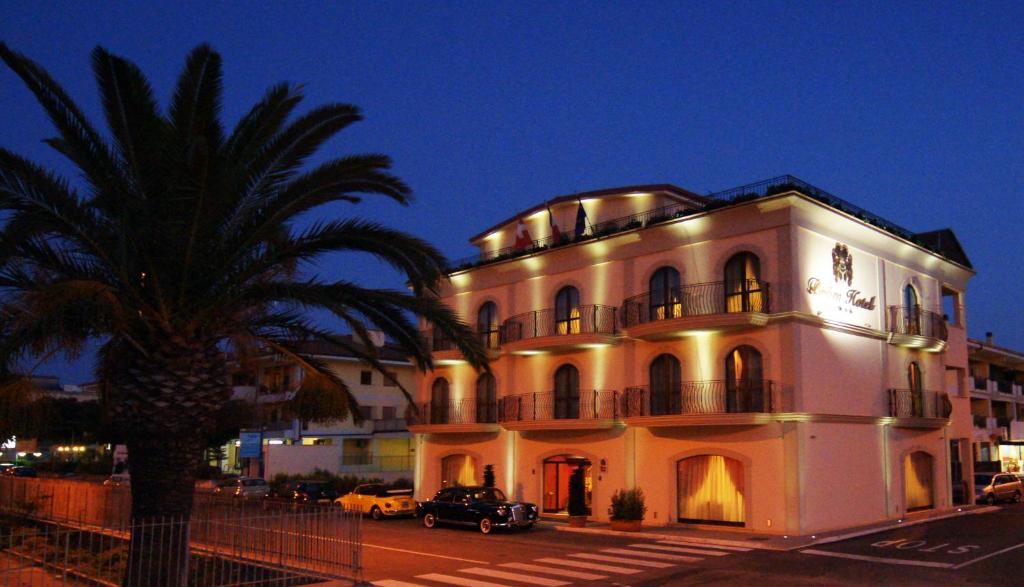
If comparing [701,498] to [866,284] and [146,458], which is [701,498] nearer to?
[866,284]

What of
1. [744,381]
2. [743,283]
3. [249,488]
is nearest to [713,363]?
[744,381]

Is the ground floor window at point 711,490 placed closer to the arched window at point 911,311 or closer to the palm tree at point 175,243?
the arched window at point 911,311

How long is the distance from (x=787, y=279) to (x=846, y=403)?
5.13m

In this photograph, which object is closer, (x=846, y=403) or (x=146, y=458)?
(x=146, y=458)

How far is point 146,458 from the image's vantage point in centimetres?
1301

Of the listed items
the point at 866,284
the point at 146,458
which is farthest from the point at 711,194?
the point at 146,458

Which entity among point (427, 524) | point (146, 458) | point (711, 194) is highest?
point (711, 194)

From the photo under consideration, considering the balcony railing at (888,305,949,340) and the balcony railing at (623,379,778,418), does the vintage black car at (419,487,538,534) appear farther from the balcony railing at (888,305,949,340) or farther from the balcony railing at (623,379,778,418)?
the balcony railing at (888,305,949,340)

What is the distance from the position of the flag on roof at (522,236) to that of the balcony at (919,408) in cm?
1502

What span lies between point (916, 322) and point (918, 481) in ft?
20.4

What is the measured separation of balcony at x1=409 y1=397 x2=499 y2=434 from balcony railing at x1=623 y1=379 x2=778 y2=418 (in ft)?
24.0

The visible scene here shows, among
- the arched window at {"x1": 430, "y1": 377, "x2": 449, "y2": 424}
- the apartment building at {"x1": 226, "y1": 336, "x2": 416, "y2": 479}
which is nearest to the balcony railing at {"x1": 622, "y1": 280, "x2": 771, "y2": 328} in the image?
the arched window at {"x1": 430, "y1": 377, "x2": 449, "y2": 424}

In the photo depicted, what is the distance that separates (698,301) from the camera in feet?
93.5

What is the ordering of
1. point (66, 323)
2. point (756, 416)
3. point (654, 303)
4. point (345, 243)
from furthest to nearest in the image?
point (654, 303) < point (756, 416) < point (345, 243) < point (66, 323)
